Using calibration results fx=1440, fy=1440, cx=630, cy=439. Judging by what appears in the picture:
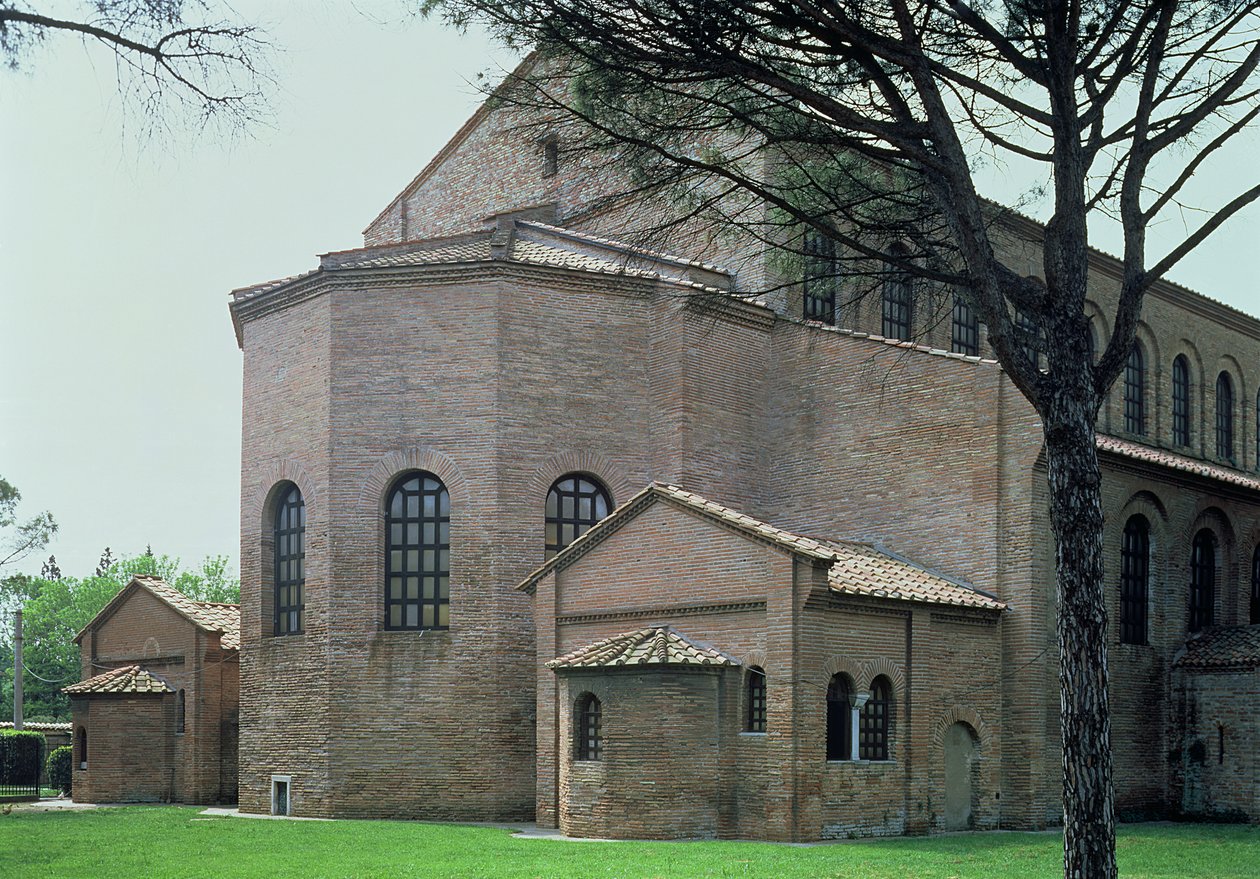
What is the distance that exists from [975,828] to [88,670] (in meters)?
18.4

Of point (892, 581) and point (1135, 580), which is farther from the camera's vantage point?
point (1135, 580)

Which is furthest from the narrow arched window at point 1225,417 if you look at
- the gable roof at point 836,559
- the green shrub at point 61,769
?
the green shrub at point 61,769

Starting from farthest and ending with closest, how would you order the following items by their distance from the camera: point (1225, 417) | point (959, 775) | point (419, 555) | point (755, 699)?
point (1225, 417), point (419, 555), point (959, 775), point (755, 699)

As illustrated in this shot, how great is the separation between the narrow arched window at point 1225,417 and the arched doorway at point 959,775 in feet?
50.5

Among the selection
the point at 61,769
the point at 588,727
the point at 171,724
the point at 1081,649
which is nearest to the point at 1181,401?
the point at 588,727

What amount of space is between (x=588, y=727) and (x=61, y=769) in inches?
662

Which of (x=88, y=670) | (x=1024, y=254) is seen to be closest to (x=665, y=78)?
(x=1024, y=254)

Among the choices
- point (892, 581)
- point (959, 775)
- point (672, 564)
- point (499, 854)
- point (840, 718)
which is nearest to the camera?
point (499, 854)

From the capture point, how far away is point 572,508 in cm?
2264

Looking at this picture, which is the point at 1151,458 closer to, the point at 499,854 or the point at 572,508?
the point at 572,508

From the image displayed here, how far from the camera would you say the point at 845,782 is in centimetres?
1819

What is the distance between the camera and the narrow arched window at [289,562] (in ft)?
75.3

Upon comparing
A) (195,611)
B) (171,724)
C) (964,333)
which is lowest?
(171,724)

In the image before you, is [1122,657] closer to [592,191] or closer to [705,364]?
[705,364]
